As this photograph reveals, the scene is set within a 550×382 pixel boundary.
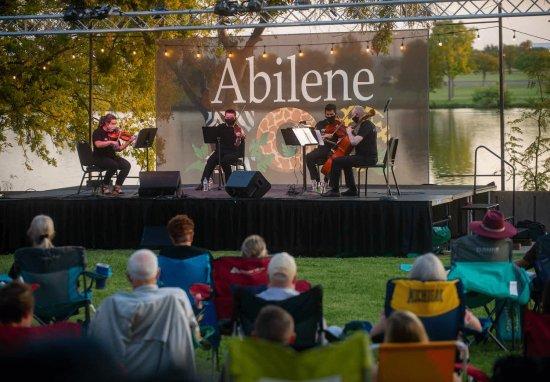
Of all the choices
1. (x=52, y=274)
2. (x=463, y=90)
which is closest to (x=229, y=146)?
(x=52, y=274)

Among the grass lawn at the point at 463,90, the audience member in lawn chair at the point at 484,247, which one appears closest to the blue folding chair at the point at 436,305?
the audience member in lawn chair at the point at 484,247

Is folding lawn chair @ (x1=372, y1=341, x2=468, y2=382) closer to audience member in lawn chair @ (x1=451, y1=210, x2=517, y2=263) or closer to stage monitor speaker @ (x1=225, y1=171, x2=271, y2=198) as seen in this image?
audience member in lawn chair @ (x1=451, y1=210, x2=517, y2=263)

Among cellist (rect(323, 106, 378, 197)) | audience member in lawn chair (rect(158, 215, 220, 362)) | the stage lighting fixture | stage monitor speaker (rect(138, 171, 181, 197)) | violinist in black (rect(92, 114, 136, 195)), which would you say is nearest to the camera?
audience member in lawn chair (rect(158, 215, 220, 362))

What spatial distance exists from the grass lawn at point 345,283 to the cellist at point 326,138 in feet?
7.33

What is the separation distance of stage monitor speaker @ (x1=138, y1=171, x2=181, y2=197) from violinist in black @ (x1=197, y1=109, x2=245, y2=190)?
147cm

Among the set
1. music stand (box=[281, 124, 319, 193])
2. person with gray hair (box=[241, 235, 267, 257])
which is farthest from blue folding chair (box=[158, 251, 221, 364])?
music stand (box=[281, 124, 319, 193])

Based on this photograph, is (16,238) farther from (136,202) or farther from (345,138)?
(345,138)

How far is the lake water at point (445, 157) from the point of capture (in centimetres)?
3275

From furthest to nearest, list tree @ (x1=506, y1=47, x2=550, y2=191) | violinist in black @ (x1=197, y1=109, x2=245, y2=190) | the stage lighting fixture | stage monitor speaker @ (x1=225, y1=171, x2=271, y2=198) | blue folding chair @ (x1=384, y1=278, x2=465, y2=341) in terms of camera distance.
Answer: tree @ (x1=506, y1=47, x2=550, y2=191) → violinist in black @ (x1=197, y1=109, x2=245, y2=190) → stage monitor speaker @ (x1=225, y1=171, x2=271, y2=198) → the stage lighting fixture → blue folding chair @ (x1=384, y1=278, x2=465, y2=341)

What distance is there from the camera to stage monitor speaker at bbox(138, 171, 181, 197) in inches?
606

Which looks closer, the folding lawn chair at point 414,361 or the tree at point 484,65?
the folding lawn chair at point 414,361

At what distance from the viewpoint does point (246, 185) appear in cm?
1480

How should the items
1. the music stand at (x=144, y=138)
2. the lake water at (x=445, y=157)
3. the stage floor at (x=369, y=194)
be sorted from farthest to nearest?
the lake water at (x=445, y=157), the music stand at (x=144, y=138), the stage floor at (x=369, y=194)

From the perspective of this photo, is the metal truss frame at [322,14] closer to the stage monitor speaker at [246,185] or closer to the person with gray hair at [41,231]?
the stage monitor speaker at [246,185]
